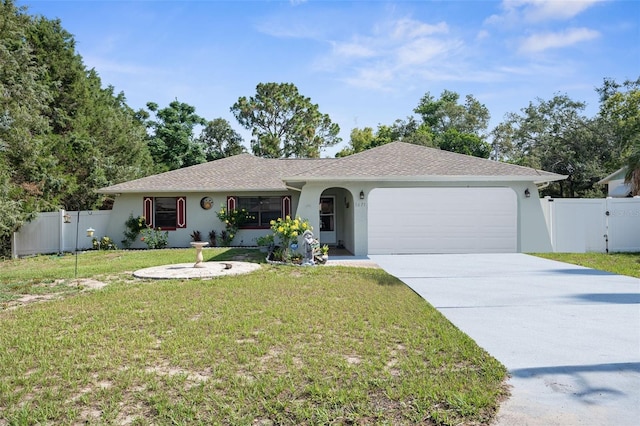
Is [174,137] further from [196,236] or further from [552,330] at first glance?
[552,330]

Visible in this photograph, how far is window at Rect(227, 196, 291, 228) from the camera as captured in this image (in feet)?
56.2

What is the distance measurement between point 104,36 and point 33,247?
924 centimetres

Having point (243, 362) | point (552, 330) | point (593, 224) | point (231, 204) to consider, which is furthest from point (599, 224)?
point (243, 362)

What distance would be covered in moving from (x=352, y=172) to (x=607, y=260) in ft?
25.0

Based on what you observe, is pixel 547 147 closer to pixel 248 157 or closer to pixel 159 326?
pixel 248 157

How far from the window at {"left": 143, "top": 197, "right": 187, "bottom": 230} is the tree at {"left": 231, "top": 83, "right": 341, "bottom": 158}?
1903cm

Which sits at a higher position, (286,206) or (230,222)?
(286,206)

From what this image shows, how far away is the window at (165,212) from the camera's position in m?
16.9

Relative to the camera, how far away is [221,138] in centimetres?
3747

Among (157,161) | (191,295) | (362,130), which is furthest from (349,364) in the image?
(362,130)

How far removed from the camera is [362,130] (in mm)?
40906

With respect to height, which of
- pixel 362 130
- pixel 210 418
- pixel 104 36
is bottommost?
pixel 210 418

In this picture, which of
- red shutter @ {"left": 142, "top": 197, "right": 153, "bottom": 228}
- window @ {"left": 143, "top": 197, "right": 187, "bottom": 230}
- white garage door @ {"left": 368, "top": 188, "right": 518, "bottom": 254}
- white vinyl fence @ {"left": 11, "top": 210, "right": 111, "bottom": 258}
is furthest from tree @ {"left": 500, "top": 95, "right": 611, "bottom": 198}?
white vinyl fence @ {"left": 11, "top": 210, "right": 111, "bottom": 258}

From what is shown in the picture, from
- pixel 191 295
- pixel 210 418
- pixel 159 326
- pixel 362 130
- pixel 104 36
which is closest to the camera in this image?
pixel 210 418
